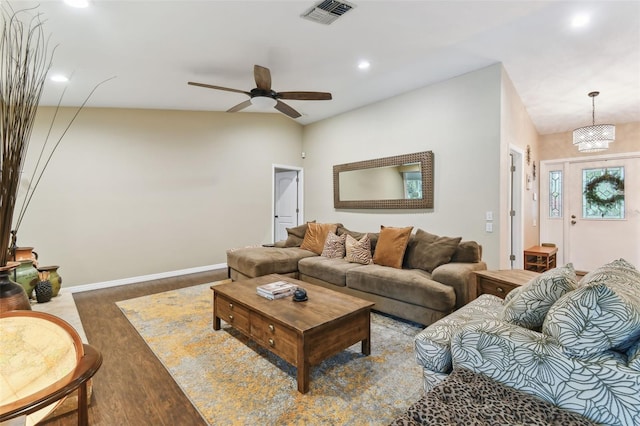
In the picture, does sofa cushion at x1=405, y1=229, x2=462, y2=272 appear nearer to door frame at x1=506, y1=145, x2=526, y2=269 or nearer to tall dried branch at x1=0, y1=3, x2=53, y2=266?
door frame at x1=506, y1=145, x2=526, y2=269

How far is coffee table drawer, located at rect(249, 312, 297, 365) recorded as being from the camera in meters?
2.10

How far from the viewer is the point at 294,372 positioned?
225 centimetres

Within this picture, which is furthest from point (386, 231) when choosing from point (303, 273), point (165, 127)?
point (165, 127)

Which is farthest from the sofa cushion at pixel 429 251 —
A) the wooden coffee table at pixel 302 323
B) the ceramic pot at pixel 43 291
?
the ceramic pot at pixel 43 291

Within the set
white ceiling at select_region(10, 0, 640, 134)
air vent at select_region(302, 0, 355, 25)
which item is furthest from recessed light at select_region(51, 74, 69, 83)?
air vent at select_region(302, 0, 355, 25)

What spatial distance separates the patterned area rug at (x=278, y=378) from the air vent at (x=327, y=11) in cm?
286

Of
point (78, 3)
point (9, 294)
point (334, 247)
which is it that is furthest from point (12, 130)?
point (334, 247)

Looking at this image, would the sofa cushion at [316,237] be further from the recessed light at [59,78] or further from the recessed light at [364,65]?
the recessed light at [59,78]

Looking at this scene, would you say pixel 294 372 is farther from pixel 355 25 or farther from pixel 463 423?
pixel 355 25

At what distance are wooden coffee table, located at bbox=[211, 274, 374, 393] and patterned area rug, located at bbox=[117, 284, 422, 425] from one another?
16cm

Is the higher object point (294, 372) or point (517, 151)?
point (517, 151)

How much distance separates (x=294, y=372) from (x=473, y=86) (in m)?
3.83

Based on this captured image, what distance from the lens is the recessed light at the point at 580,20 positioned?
105 inches

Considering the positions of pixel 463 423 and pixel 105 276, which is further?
pixel 105 276
